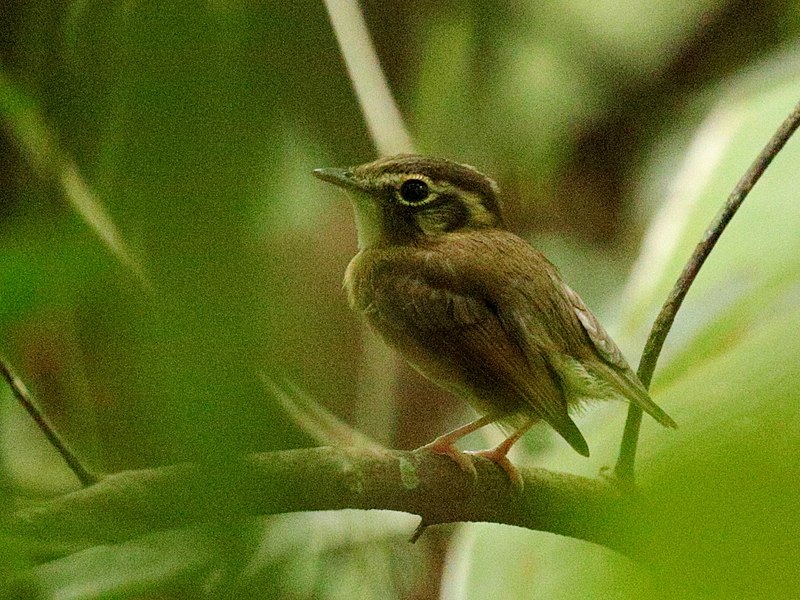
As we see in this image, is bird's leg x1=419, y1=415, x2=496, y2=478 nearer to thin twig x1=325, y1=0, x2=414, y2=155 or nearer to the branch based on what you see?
the branch

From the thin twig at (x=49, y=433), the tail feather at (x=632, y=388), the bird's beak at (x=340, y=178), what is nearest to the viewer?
the thin twig at (x=49, y=433)

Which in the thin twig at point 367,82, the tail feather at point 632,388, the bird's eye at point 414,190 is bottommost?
the tail feather at point 632,388

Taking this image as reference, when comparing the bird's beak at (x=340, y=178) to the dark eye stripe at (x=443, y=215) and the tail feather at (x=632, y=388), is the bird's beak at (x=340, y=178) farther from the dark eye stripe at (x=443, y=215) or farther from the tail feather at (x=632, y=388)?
the tail feather at (x=632, y=388)

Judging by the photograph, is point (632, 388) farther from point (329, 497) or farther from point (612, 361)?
point (329, 497)

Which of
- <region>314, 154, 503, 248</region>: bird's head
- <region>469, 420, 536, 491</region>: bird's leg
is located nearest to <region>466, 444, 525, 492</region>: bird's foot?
<region>469, 420, 536, 491</region>: bird's leg

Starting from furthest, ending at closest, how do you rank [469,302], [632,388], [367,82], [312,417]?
[367,82] < [469,302] < [632,388] < [312,417]

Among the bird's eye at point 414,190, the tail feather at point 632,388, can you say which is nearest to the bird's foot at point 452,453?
the tail feather at point 632,388

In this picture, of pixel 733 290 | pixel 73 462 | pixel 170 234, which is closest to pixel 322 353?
pixel 73 462

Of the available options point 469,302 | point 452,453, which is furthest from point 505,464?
point 469,302
